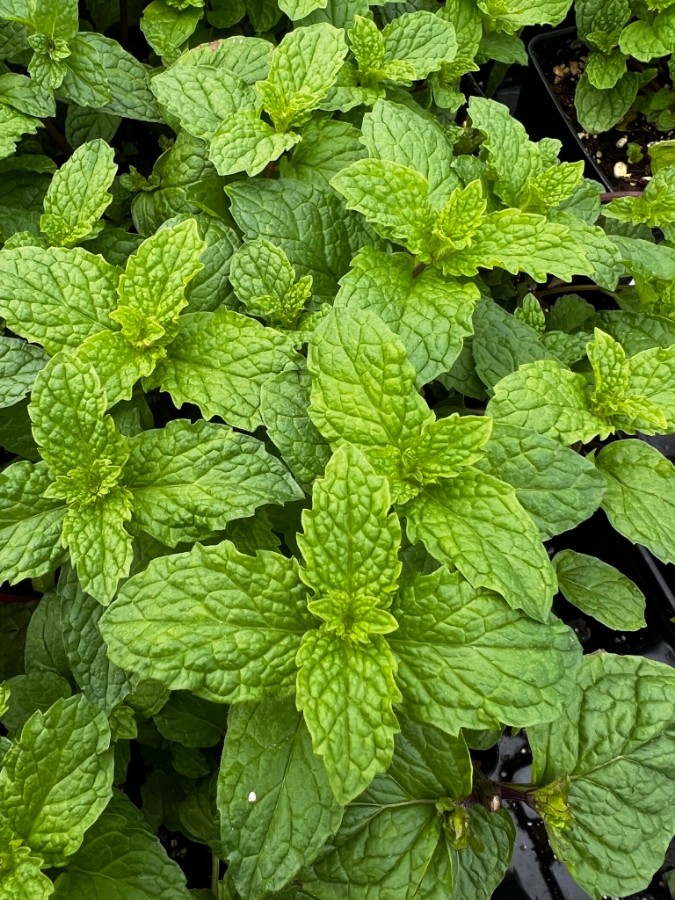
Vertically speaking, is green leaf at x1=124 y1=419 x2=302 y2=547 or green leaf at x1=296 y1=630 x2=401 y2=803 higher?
green leaf at x1=124 y1=419 x2=302 y2=547

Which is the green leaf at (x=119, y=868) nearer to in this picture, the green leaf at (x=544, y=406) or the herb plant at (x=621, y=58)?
the green leaf at (x=544, y=406)

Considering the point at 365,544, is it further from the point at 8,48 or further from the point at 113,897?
the point at 8,48

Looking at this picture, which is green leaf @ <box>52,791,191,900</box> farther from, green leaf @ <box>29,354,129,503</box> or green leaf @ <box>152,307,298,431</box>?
green leaf @ <box>152,307,298,431</box>

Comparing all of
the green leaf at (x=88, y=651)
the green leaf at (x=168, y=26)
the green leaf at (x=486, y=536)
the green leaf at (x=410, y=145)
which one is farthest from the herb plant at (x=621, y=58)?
the green leaf at (x=88, y=651)

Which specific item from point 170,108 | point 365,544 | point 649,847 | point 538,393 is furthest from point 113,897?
point 170,108

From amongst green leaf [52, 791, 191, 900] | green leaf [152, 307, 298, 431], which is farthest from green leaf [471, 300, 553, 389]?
green leaf [52, 791, 191, 900]

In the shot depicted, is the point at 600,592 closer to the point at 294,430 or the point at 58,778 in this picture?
the point at 294,430
